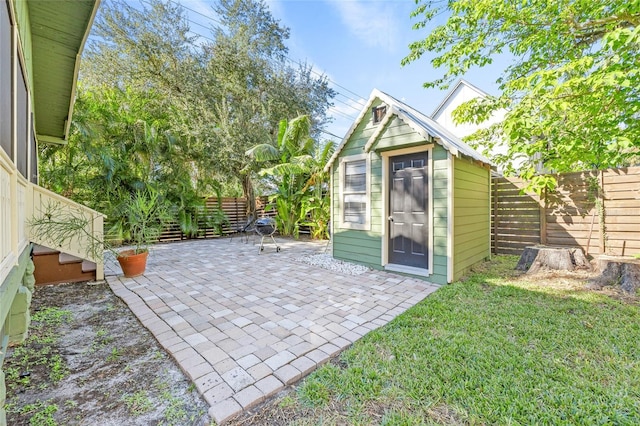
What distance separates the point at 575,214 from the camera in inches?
227

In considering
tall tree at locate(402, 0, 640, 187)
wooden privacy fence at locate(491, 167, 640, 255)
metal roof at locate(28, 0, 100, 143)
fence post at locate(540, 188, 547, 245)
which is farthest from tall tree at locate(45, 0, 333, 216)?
fence post at locate(540, 188, 547, 245)

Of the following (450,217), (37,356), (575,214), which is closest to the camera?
(37,356)

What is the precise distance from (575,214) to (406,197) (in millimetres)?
3765

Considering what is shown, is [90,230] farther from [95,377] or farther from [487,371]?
[487,371]

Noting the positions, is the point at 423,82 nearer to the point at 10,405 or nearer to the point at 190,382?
the point at 190,382

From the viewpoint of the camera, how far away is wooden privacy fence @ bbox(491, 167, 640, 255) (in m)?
5.18

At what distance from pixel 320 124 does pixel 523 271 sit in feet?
32.3

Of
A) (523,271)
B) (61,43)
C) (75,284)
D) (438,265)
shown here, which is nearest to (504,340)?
(438,265)

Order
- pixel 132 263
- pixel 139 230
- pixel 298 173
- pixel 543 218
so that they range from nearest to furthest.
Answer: pixel 132 263 → pixel 139 230 → pixel 543 218 → pixel 298 173

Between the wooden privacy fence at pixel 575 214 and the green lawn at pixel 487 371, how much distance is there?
8.73ft

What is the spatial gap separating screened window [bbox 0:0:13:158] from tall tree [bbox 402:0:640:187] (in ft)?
22.1

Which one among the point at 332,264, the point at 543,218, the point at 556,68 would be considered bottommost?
the point at 332,264

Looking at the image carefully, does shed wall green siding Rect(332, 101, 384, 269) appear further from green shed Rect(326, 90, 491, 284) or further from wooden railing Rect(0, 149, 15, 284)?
wooden railing Rect(0, 149, 15, 284)

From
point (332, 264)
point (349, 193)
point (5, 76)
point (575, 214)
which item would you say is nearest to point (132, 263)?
point (5, 76)
